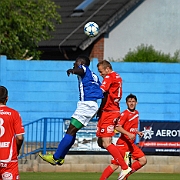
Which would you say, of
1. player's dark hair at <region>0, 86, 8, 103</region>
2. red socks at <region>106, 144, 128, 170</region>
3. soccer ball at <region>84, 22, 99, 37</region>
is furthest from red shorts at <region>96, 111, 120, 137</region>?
player's dark hair at <region>0, 86, 8, 103</region>

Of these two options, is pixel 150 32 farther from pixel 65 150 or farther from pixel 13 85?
pixel 65 150

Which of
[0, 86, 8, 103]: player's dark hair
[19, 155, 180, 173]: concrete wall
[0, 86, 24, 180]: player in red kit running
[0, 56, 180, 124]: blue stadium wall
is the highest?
[0, 56, 180, 124]: blue stadium wall

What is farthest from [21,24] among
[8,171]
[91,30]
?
[8,171]

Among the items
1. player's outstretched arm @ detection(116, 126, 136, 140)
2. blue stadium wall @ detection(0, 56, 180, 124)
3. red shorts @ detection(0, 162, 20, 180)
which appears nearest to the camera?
red shorts @ detection(0, 162, 20, 180)

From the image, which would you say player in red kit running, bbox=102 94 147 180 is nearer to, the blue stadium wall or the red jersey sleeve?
the red jersey sleeve

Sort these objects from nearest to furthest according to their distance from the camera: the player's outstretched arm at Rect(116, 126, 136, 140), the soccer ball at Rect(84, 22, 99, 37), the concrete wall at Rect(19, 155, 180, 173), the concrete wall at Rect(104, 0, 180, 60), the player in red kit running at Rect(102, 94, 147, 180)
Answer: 1. the player's outstretched arm at Rect(116, 126, 136, 140)
2. the player in red kit running at Rect(102, 94, 147, 180)
3. the soccer ball at Rect(84, 22, 99, 37)
4. the concrete wall at Rect(19, 155, 180, 173)
5. the concrete wall at Rect(104, 0, 180, 60)

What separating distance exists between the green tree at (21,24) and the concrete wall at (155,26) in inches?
185

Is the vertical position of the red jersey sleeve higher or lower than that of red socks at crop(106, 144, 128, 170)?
higher

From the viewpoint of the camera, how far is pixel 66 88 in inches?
850

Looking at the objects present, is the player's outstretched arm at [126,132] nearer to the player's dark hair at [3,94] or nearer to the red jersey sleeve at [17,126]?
the red jersey sleeve at [17,126]

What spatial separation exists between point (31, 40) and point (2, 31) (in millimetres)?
1543

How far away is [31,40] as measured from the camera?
968 inches

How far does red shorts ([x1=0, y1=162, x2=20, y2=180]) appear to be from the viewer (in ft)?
31.7

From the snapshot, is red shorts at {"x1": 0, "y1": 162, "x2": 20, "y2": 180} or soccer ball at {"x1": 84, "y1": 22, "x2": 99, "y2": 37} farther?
soccer ball at {"x1": 84, "y1": 22, "x2": 99, "y2": 37}
